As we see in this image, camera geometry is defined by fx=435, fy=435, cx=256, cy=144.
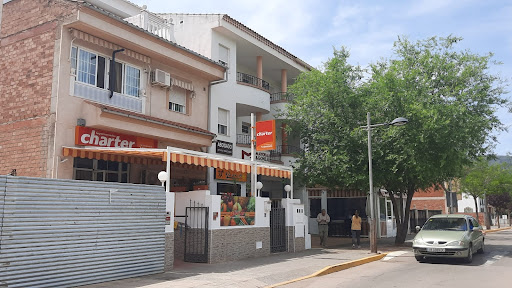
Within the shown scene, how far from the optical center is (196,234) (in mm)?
13859

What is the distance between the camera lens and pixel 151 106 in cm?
1694

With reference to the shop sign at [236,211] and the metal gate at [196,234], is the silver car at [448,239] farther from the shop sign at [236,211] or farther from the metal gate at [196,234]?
the metal gate at [196,234]

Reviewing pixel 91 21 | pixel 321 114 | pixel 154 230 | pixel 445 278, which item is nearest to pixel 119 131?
pixel 91 21

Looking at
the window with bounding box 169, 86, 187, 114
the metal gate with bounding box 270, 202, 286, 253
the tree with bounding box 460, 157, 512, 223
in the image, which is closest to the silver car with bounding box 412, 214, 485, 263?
the metal gate with bounding box 270, 202, 286, 253

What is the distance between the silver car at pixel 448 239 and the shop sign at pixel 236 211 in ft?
18.3

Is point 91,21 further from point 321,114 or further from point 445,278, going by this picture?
point 445,278

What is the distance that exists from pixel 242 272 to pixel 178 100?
8.96 m

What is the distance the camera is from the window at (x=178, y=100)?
18.1 m

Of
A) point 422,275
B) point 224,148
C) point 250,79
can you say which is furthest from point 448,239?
point 250,79

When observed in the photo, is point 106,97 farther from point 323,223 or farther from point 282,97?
point 282,97

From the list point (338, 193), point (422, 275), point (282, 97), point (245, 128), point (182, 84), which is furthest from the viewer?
point (338, 193)

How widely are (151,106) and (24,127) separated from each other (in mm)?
4509

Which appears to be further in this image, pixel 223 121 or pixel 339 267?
pixel 223 121

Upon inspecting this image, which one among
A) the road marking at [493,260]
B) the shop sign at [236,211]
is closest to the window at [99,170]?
the shop sign at [236,211]
